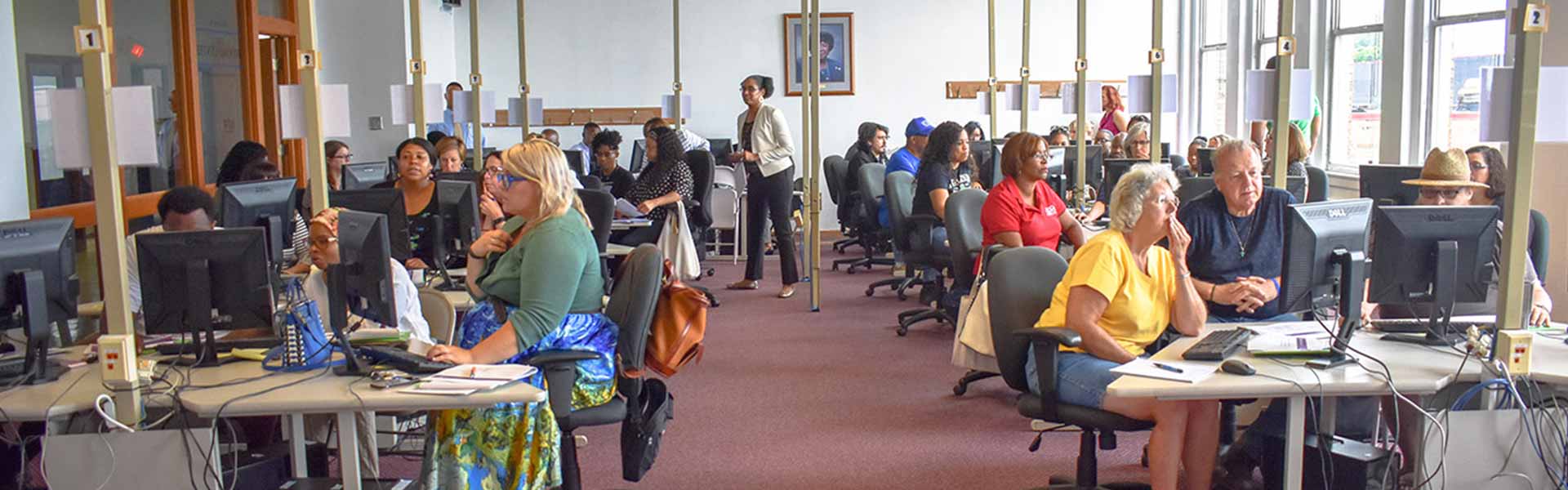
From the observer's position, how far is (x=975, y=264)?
19.5 feet

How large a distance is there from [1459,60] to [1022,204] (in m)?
3.87

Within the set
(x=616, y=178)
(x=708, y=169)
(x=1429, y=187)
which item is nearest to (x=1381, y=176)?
(x=1429, y=187)

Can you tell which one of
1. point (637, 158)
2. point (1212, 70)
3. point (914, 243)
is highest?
point (1212, 70)

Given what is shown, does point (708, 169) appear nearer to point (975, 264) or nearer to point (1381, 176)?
point (975, 264)

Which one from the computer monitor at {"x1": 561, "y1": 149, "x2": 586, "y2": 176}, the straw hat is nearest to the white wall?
the computer monitor at {"x1": 561, "y1": 149, "x2": 586, "y2": 176}

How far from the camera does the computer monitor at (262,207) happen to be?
4.65 m

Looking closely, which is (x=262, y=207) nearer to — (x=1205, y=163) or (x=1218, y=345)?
(x=1218, y=345)

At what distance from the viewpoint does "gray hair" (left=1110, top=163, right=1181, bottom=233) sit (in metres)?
3.79

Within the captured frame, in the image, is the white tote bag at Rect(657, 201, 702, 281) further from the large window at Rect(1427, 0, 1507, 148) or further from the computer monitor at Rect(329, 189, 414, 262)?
the large window at Rect(1427, 0, 1507, 148)

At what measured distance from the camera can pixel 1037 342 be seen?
144 inches

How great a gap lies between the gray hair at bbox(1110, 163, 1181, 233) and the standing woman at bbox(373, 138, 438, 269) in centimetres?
261

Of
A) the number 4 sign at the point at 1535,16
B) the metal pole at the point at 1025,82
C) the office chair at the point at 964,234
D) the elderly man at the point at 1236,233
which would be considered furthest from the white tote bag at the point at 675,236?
the number 4 sign at the point at 1535,16

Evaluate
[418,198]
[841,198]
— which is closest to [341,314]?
[418,198]

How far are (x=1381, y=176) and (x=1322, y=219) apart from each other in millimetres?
2619
